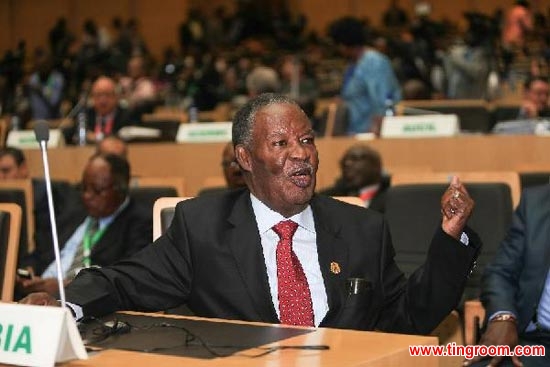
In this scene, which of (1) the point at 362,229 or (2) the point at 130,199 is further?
(2) the point at 130,199

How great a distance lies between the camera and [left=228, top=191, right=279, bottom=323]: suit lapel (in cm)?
357

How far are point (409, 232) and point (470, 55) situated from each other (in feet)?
27.9

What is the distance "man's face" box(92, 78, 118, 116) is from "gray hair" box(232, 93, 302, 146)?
6.50 metres

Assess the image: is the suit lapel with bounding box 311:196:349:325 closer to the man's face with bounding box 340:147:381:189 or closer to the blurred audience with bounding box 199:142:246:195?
the blurred audience with bounding box 199:142:246:195

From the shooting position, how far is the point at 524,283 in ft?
13.8

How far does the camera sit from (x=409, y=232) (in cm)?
563

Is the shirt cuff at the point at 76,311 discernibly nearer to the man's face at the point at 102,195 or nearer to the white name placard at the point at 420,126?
the man's face at the point at 102,195

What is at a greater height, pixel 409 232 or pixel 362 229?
pixel 362 229

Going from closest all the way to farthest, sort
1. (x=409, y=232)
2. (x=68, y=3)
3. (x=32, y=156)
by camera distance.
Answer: (x=409, y=232), (x=32, y=156), (x=68, y=3)

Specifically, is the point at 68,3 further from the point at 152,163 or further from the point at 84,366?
→ the point at 84,366

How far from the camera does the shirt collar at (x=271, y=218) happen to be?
374 centimetres

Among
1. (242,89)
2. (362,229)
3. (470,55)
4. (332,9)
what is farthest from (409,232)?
(332,9)

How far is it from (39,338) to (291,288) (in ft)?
Result: 3.35

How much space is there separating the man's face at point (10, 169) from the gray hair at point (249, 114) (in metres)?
4.01
